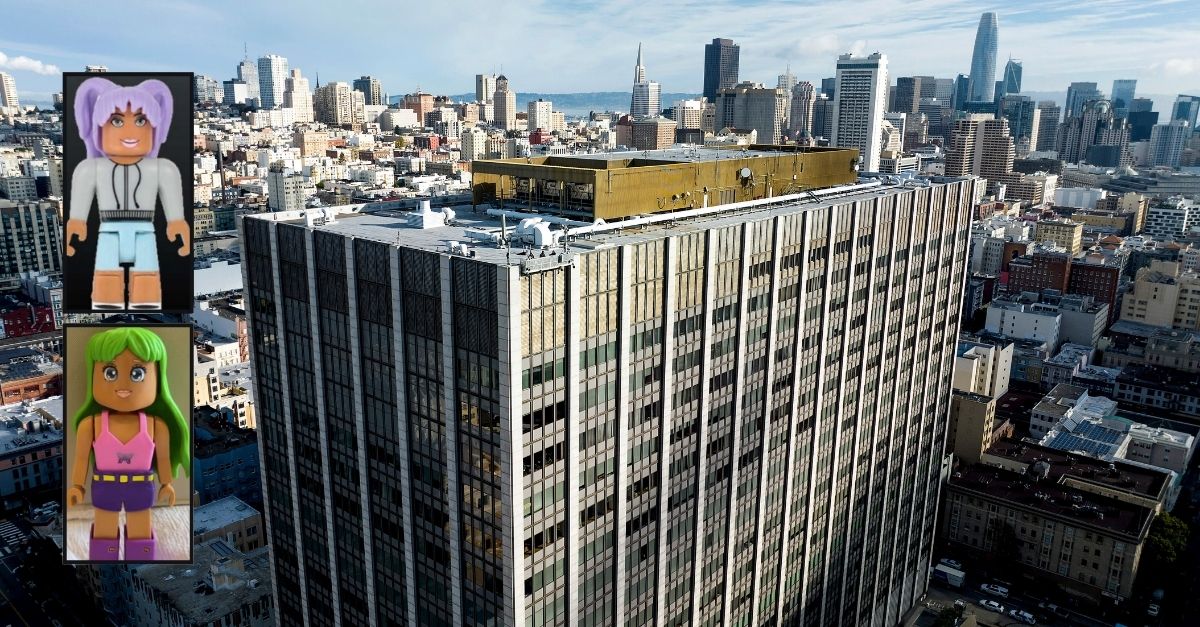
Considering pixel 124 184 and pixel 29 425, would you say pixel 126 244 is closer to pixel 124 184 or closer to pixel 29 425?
pixel 124 184

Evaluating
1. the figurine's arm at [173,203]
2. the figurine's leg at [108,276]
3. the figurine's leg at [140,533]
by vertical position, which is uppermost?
the figurine's arm at [173,203]

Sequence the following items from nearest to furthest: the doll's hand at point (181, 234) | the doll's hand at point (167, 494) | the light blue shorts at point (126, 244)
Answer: the light blue shorts at point (126, 244)
the doll's hand at point (181, 234)
the doll's hand at point (167, 494)

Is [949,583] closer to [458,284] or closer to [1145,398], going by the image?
[1145,398]

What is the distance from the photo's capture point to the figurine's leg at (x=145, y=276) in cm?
4484

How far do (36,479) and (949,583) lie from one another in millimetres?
151738

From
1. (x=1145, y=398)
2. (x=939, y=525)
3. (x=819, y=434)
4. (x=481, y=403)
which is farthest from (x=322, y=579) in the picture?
(x=1145, y=398)

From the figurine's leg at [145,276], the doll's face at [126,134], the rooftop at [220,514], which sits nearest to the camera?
the doll's face at [126,134]

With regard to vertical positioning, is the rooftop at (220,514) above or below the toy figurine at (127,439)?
below

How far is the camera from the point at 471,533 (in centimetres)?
4881

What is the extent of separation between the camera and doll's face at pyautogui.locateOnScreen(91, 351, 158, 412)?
45.1 m

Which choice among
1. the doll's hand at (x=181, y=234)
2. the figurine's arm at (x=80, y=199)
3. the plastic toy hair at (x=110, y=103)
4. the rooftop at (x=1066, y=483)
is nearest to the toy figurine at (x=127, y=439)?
the doll's hand at (x=181, y=234)

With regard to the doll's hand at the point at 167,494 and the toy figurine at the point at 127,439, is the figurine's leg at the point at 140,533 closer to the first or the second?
the toy figurine at the point at 127,439

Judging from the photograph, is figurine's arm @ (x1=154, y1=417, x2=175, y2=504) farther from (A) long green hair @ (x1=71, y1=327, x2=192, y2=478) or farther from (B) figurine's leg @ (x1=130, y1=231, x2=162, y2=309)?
(B) figurine's leg @ (x1=130, y1=231, x2=162, y2=309)

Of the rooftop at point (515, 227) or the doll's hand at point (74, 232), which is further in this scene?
the rooftop at point (515, 227)
